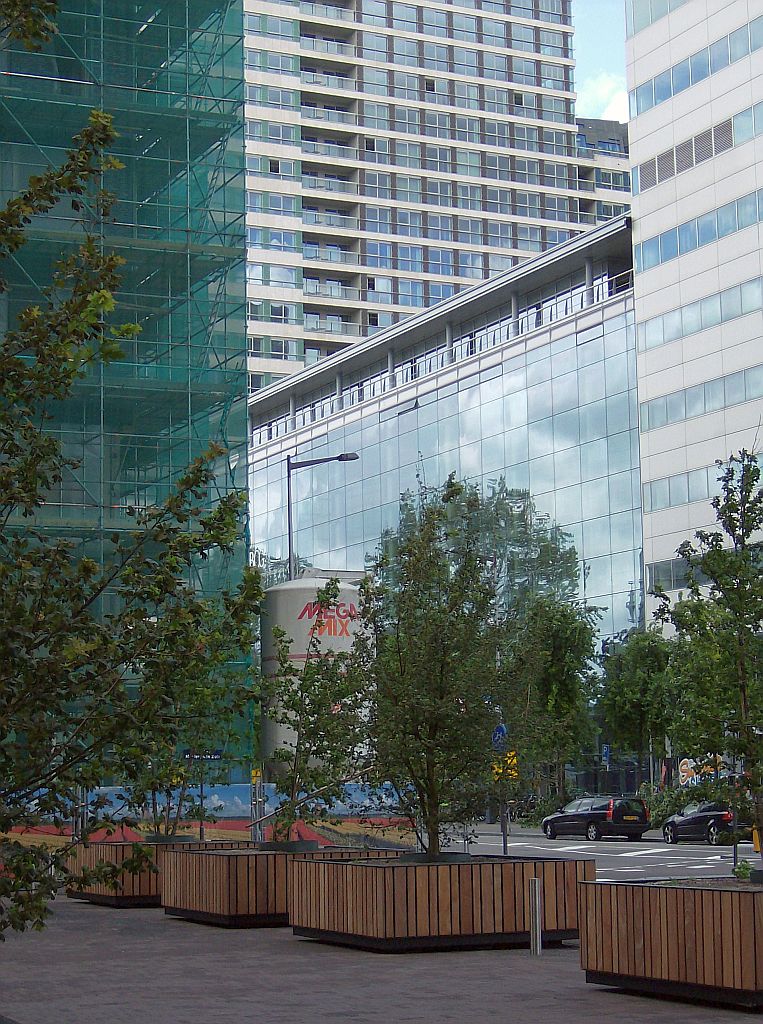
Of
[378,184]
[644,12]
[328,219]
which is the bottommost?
[644,12]

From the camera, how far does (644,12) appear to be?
6131 centimetres

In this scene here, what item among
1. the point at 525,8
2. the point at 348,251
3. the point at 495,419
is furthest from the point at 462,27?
the point at 495,419

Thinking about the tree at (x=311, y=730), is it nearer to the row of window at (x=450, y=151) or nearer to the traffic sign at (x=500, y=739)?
the traffic sign at (x=500, y=739)

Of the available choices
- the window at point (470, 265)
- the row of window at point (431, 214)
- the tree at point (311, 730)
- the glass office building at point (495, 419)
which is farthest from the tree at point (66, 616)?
the window at point (470, 265)

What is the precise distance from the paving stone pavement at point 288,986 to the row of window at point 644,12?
160ft

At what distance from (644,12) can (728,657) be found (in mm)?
51597

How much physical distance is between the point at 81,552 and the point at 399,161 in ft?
239

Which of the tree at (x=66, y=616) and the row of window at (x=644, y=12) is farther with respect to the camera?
the row of window at (x=644, y=12)

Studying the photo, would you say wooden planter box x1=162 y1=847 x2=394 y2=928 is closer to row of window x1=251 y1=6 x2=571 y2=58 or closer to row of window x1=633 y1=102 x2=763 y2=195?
row of window x1=633 y1=102 x2=763 y2=195

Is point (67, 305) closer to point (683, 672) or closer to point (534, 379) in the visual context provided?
point (683, 672)

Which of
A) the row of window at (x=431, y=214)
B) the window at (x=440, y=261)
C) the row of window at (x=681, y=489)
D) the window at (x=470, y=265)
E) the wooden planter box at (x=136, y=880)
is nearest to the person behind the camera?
the wooden planter box at (x=136, y=880)

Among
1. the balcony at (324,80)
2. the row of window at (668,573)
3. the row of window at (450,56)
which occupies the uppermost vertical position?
the row of window at (450,56)

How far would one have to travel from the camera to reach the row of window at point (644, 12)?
60.0 metres

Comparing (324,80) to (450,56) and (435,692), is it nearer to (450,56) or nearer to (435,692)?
(450,56)
